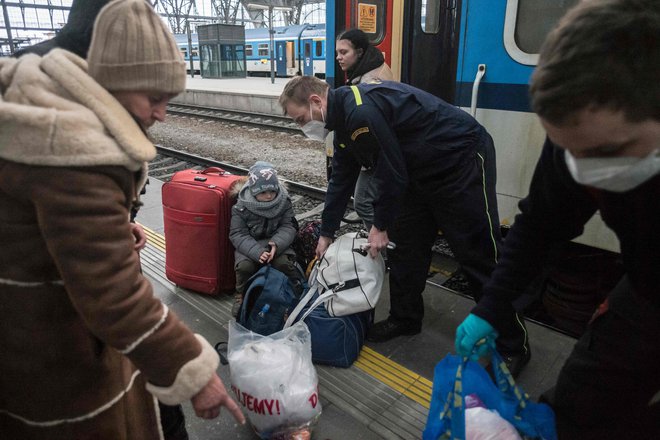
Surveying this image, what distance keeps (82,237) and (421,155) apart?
2.13m

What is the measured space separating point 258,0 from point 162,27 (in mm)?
44253

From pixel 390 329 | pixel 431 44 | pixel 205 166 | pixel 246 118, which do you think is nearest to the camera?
pixel 390 329

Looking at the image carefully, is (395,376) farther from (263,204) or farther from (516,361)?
(263,204)

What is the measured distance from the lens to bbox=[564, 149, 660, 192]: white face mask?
1.12 m

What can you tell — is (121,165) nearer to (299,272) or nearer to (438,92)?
(299,272)

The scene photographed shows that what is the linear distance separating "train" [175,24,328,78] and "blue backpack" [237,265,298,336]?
70.4 ft

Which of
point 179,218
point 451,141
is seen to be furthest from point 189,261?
point 451,141

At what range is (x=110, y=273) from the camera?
3.82 feet

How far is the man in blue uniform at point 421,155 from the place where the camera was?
2775 millimetres

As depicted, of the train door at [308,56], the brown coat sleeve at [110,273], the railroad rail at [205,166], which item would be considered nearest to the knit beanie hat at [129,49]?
the brown coat sleeve at [110,273]

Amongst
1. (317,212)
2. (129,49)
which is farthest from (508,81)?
(129,49)

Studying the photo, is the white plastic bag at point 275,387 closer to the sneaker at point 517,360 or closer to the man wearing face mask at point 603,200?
the man wearing face mask at point 603,200

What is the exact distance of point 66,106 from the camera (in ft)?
3.71

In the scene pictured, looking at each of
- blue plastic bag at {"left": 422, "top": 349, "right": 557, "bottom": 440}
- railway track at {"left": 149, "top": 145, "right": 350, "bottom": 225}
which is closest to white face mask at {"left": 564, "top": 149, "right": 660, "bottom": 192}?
blue plastic bag at {"left": 422, "top": 349, "right": 557, "bottom": 440}
